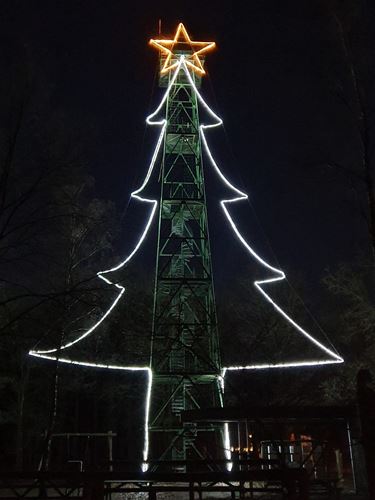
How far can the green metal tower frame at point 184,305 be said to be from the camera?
17016 mm

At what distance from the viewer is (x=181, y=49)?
21.9m

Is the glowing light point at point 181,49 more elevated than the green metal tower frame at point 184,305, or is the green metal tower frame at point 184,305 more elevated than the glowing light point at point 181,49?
the glowing light point at point 181,49

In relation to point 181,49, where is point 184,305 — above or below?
below

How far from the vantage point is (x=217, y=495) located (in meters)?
14.3

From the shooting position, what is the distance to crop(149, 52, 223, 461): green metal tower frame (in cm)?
1702

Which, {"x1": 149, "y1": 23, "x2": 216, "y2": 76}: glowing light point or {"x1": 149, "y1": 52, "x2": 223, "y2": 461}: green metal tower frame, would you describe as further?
{"x1": 149, "y1": 23, "x2": 216, "y2": 76}: glowing light point

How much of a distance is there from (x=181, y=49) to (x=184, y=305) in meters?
10.8

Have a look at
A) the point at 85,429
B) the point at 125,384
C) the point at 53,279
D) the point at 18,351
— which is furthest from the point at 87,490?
the point at 85,429

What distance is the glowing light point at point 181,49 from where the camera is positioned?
21.6 m

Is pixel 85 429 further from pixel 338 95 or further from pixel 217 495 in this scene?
pixel 338 95

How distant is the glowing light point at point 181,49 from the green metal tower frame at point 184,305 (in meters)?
0.45

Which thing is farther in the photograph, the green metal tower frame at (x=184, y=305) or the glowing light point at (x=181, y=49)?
the glowing light point at (x=181, y=49)

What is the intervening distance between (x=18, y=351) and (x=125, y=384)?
19.2 ft

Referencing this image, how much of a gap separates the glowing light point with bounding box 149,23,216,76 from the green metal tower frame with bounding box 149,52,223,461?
0.45 m
